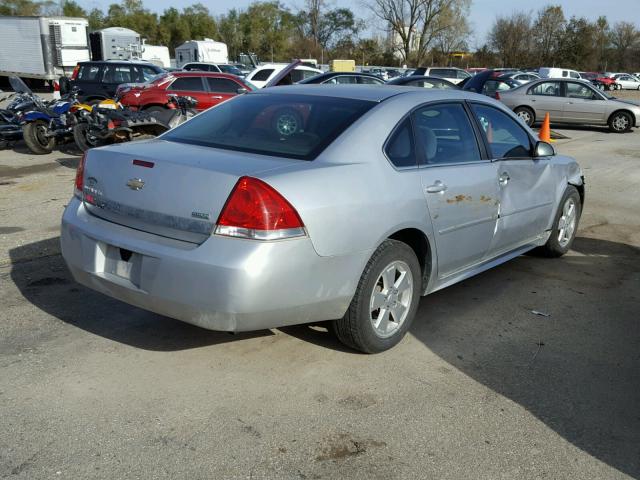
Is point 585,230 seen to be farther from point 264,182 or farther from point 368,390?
point 264,182

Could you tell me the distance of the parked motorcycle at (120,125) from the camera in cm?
1086

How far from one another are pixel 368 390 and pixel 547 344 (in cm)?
142

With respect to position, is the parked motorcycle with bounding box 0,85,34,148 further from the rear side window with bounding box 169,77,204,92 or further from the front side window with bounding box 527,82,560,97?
the front side window with bounding box 527,82,560,97

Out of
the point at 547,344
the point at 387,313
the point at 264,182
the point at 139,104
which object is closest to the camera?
the point at 264,182

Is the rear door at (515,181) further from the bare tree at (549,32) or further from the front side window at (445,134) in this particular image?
the bare tree at (549,32)

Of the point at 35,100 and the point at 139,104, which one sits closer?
the point at 35,100

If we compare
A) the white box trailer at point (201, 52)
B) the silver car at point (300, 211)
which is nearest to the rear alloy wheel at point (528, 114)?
the silver car at point (300, 211)

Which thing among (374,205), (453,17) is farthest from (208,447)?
(453,17)

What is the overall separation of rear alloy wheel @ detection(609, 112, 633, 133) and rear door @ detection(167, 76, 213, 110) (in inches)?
486

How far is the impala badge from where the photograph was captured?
11.4 feet

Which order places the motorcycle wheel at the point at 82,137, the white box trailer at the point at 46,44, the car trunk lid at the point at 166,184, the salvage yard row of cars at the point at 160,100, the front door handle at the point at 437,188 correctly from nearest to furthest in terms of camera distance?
the car trunk lid at the point at 166,184, the front door handle at the point at 437,188, the salvage yard row of cars at the point at 160,100, the motorcycle wheel at the point at 82,137, the white box trailer at the point at 46,44

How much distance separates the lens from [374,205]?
3.59 metres

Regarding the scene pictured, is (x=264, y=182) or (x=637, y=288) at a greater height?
(x=264, y=182)

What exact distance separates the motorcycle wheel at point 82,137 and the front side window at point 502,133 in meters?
8.46
